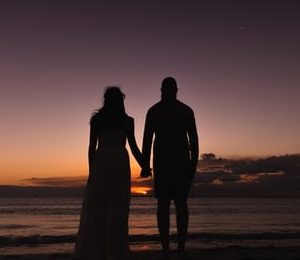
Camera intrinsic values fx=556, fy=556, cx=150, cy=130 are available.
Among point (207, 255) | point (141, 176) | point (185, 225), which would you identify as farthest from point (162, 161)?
point (207, 255)

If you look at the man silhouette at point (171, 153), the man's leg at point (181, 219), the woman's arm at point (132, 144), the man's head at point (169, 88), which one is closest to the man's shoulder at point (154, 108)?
the man silhouette at point (171, 153)

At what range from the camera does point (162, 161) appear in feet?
22.9

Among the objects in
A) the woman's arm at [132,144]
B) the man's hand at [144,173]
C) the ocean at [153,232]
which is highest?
the woman's arm at [132,144]

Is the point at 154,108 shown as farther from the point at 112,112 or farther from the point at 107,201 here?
the point at 107,201

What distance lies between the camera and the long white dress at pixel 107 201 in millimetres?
6504

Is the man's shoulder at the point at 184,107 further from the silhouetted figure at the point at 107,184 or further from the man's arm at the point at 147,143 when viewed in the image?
the silhouetted figure at the point at 107,184

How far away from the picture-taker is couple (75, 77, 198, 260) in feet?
21.4

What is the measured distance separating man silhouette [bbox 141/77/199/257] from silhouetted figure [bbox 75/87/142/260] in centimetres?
46

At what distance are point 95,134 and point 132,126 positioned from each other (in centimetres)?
45

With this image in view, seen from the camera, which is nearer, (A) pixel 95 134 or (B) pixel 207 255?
(A) pixel 95 134

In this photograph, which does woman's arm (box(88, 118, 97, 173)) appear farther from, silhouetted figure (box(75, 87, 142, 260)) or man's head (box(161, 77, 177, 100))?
man's head (box(161, 77, 177, 100))

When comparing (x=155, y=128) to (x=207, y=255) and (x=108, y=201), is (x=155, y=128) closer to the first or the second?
(x=108, y=201)

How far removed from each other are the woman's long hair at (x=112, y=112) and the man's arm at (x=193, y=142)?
927 millimetres

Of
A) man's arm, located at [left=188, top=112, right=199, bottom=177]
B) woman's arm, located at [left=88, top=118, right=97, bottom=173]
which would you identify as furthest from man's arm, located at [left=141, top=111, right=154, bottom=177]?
woman's arm, located at [left=88, top=118, right=97, bottom=173]
